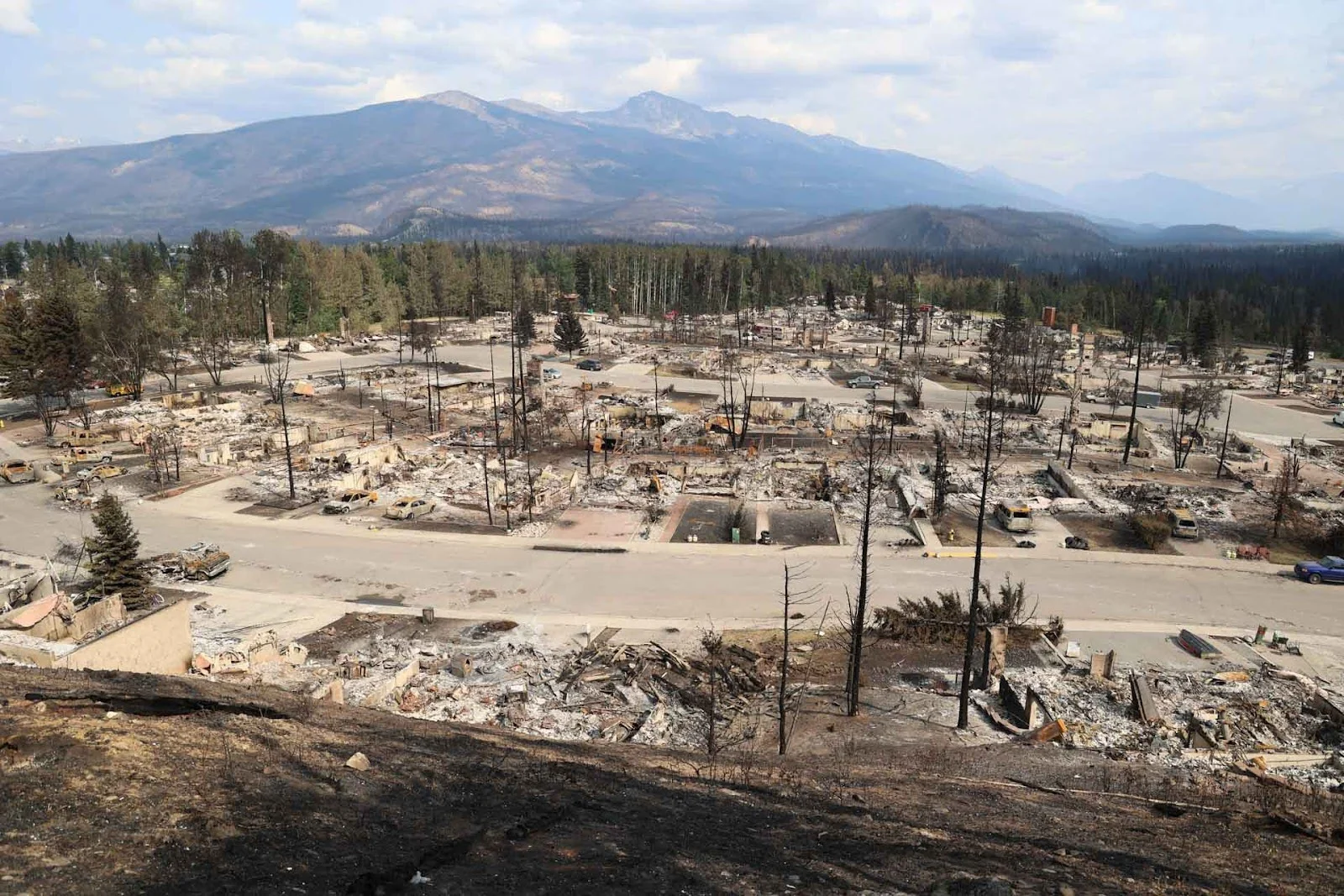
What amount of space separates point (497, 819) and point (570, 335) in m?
66.7

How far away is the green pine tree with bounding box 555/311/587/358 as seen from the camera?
73188 millimetres

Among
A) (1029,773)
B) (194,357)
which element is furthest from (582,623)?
(194,357)

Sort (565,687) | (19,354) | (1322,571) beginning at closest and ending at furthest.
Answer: (565,687)
(1322,571)
(19,354)

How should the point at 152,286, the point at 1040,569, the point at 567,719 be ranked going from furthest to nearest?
the point at 152,286
the point at 1040,569
the point at 567,719

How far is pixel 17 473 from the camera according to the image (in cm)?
3591

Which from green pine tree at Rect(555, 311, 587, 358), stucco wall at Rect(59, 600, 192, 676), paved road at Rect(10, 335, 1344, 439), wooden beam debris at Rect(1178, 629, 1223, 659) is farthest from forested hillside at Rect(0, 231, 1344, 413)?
wooden beam debris at Rect(1178, 629, 1223, 659)

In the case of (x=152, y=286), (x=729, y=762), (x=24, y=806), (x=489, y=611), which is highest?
(x=152, y=286)

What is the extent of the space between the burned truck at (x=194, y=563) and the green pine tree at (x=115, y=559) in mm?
3573

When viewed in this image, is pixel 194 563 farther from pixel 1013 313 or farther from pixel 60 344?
pixel 1013 313

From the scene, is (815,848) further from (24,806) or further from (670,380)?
(670,380)

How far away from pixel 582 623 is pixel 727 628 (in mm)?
4344

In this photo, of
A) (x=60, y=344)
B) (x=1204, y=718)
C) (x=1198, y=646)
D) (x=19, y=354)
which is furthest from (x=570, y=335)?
(x=1204, y=718)

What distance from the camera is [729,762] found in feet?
41.8

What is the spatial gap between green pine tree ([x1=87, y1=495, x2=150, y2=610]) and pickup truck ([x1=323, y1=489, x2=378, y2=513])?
10243mm
